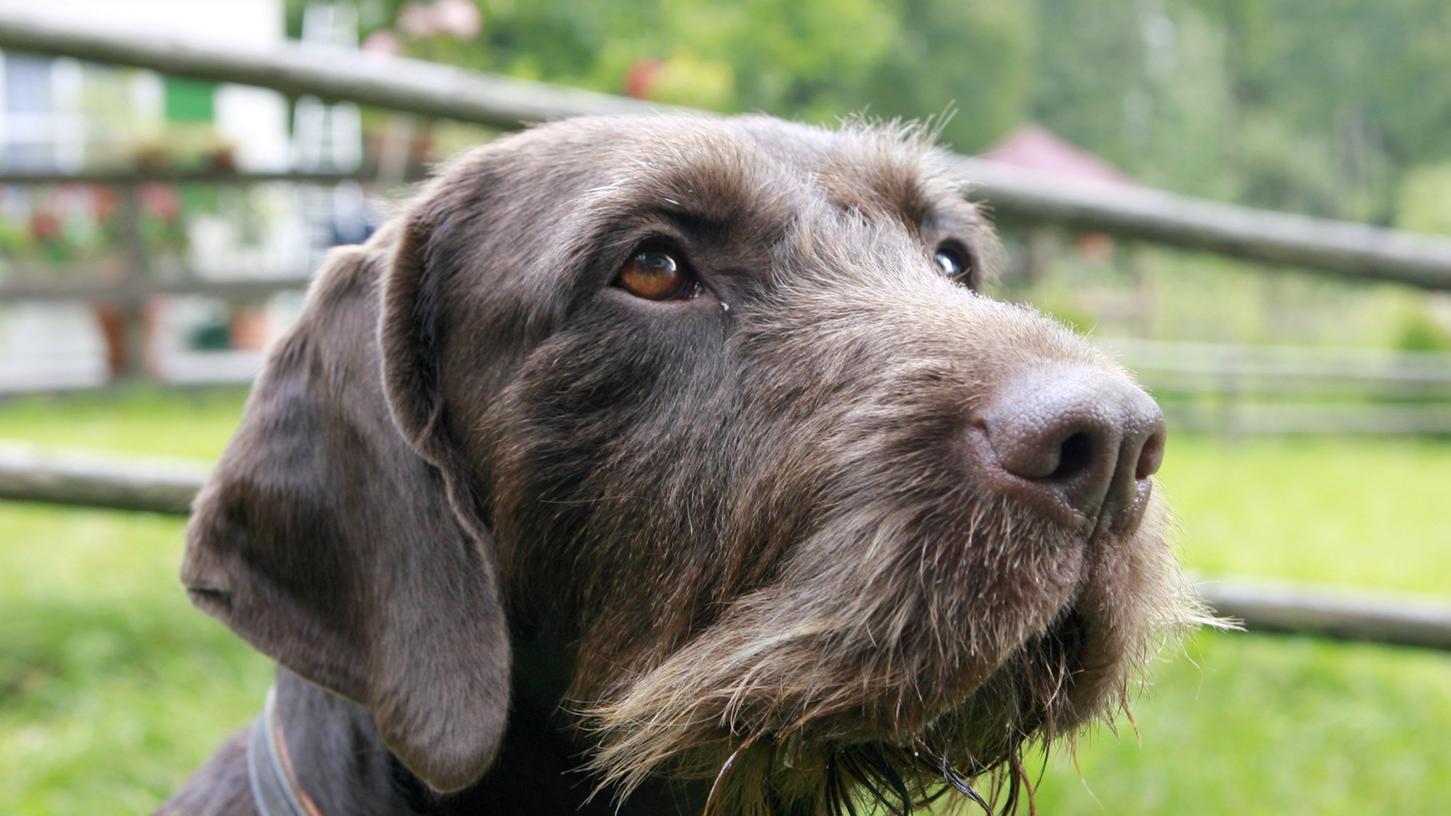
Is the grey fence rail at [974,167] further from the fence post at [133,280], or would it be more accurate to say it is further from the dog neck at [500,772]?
the fence post at [133,280]

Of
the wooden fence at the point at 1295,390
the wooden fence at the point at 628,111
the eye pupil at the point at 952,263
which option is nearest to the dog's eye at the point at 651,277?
the eye pupil at the point at 952,263

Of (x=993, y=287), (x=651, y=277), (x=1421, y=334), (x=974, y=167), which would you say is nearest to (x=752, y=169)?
(x=651, y=277)

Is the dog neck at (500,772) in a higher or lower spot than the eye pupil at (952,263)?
lower

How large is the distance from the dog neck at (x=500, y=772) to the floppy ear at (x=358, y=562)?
0.17 meters

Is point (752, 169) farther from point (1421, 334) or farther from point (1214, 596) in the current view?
point (1421, 334)

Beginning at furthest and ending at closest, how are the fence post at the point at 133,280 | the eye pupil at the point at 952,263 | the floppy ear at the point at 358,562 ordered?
the fence post at the point at 133,280, the eye pupil at the point at 952,263, the floppy ear at the point at 358,562

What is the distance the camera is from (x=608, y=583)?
215cm

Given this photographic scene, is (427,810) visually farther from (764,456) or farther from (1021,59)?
(1021,59)

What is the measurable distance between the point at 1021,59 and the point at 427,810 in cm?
2439

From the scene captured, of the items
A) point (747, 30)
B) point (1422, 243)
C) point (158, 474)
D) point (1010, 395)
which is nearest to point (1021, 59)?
point (747, 30)

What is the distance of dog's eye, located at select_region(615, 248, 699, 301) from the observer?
Answer: 216 centimetres

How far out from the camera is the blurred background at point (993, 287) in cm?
403

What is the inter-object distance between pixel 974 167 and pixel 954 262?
5.26ft

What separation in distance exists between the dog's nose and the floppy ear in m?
0.94
